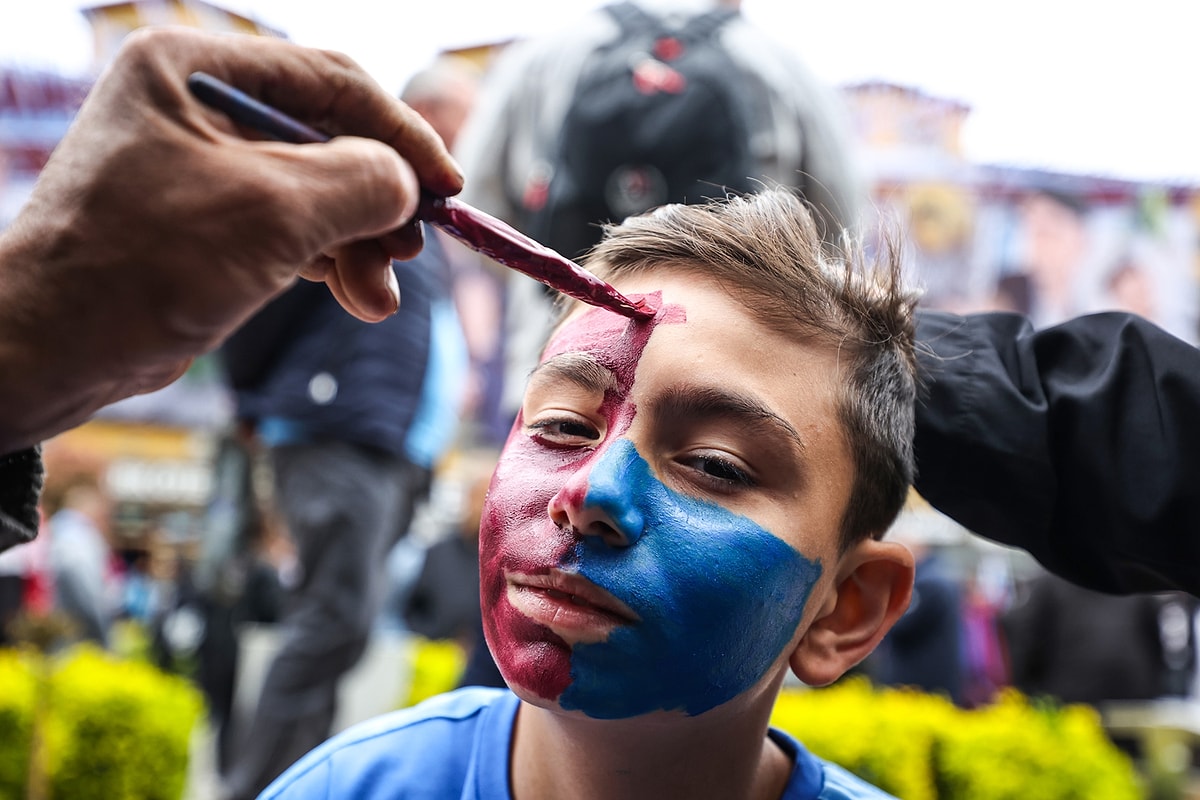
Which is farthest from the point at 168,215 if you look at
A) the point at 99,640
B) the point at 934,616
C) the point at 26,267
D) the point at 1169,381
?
the point at 934,616

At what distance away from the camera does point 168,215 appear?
98 centimetres

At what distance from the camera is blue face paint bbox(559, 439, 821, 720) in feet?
4.67

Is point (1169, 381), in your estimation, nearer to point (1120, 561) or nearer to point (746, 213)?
point (1120, 561)

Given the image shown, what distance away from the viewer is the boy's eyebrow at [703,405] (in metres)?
1.55

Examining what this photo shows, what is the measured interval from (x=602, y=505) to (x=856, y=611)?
574 millimetres

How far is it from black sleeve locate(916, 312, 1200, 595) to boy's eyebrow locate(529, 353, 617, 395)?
1.89 feet

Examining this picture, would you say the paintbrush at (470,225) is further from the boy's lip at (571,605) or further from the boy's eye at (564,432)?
the boy's lip at (571,605)

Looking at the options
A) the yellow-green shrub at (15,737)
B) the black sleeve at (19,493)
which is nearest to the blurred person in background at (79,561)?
the yellow-green shrub at (15,737)

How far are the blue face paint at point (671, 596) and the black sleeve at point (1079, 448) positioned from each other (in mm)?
440

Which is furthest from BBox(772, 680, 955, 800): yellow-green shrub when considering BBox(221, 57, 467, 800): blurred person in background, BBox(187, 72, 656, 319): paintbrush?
BBox(187, 72, 656, 319): paintbrush

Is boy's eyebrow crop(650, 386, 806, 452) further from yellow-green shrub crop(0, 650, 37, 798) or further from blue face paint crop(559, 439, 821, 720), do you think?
yellow-green shrub crop(0, 650, 37, 798)

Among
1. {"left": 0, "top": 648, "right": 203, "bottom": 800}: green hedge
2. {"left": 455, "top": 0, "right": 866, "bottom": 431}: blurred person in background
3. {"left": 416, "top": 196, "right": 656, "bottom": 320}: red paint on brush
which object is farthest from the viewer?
{"left": 0, "top": 648, "right": 203, "bottom": 800}: green hedge

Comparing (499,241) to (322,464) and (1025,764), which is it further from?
(1025,764)

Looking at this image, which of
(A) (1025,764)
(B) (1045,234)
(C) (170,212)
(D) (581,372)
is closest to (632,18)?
(D) (581,372)
